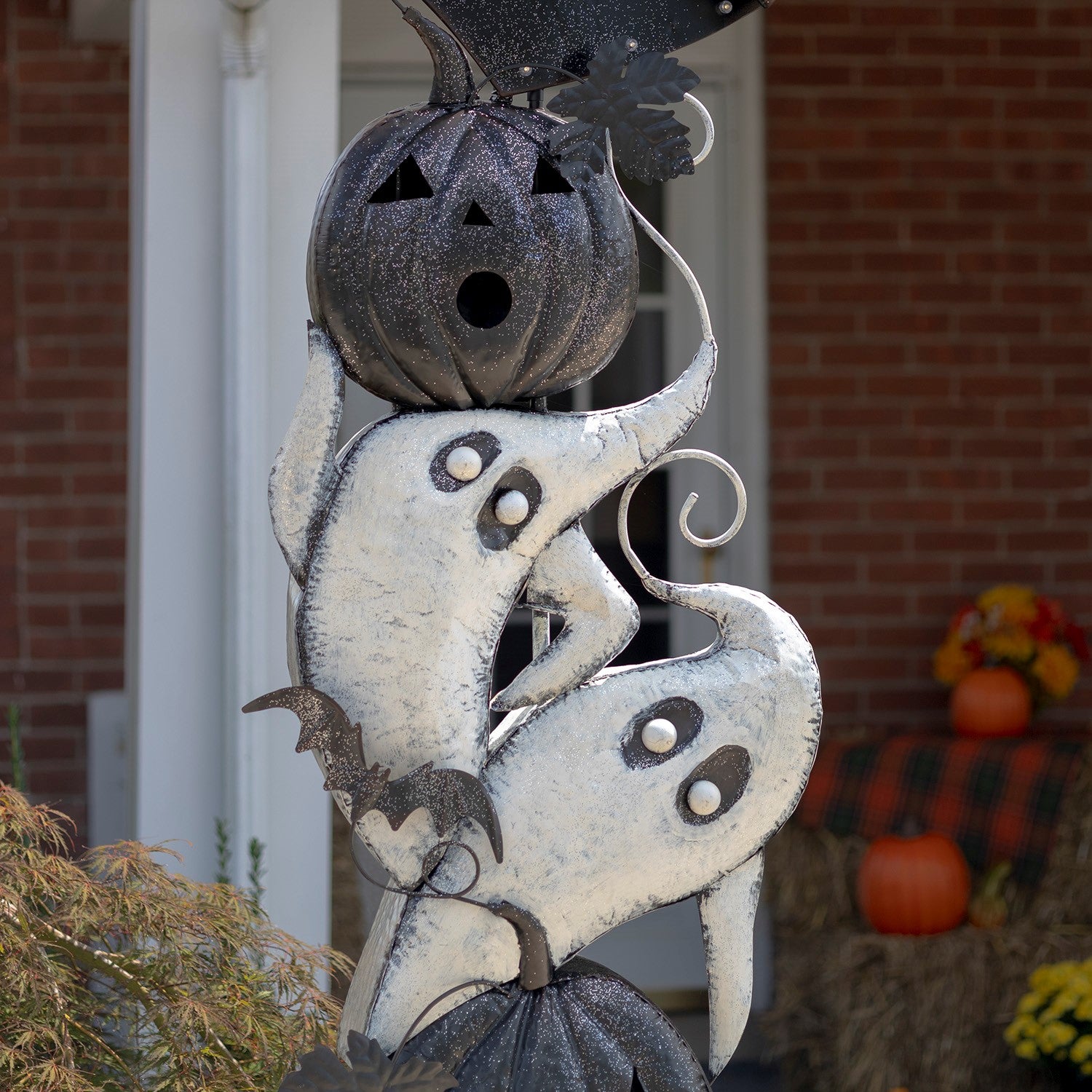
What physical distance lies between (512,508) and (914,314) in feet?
9.08

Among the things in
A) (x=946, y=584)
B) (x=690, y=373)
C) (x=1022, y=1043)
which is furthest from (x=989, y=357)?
(x=690, y=373)

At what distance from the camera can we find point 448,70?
1.10 meters

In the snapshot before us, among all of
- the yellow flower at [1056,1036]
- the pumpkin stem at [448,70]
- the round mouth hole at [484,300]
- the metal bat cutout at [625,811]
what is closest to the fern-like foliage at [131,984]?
the metal bat cutout at [625,811]

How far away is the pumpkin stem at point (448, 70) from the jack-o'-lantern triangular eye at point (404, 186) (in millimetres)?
71

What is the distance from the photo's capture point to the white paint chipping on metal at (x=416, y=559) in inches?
39.3

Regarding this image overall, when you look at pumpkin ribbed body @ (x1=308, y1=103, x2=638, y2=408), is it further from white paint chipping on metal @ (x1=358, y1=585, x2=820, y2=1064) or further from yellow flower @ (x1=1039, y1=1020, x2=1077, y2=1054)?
yellow flower @ (x1=1039, y1=1020, x2=1077, y2=1054)

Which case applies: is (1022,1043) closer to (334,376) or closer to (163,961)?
(163,961)

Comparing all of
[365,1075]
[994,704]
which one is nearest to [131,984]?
[365,1075]

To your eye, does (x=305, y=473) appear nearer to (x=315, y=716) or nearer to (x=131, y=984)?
(x=315, y=716)

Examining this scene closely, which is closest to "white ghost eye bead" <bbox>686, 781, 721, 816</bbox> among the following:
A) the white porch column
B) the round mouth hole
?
the round mouth hole

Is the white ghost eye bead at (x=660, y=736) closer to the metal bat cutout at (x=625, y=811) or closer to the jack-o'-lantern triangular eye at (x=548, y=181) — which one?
the metal bat cutout at (x=625, y=811)

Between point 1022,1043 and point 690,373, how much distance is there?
2.16 m

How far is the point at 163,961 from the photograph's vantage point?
1258mm

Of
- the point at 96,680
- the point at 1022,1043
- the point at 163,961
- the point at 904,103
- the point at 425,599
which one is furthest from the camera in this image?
the point at 904,103
